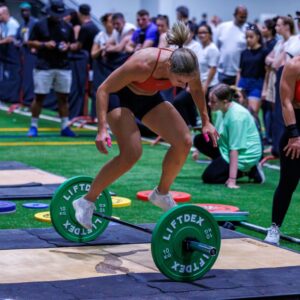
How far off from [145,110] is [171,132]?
0.25 meters

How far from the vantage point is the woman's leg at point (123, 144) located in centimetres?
587

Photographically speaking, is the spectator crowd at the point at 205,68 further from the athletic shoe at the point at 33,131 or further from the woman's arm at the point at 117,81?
the woman's arm at the point at 117,81

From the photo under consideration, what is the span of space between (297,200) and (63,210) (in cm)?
310

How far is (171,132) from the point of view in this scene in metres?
5.99

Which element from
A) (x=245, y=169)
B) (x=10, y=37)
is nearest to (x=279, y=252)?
(x=245, y=169)

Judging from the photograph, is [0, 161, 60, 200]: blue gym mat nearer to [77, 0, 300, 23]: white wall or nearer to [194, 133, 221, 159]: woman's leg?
[194, 133, 221, 159]: woman's leg

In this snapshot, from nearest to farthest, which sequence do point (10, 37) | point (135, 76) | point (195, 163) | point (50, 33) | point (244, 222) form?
point (135, 76) < point (244, 222) < point (195, 163) < point (50, 33) < point (10, 37)

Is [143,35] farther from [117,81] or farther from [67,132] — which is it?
[117,81]

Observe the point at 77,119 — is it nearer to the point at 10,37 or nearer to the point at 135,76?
the point at 10,37

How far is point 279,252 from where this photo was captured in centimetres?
609

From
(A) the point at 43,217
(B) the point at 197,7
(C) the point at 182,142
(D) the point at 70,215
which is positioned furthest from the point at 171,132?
(B) the point at 197,7

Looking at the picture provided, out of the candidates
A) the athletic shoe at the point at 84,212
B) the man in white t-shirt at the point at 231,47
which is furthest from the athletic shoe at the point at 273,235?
the man in white t-shirt at the point at 231,47

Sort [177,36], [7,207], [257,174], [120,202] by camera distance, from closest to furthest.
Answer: [177,36], [7,207], [120,202], [257,174]

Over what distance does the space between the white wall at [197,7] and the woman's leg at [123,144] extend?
21.5 m
